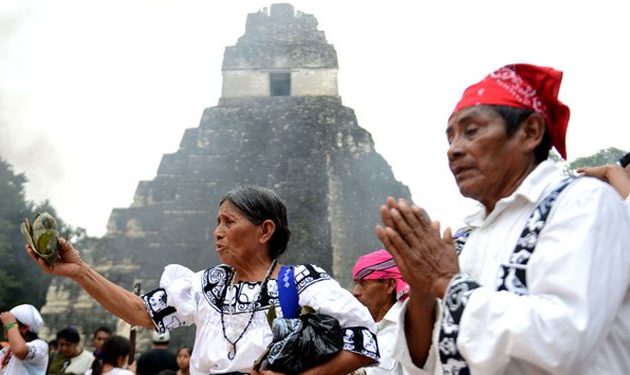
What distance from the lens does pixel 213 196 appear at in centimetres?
1694

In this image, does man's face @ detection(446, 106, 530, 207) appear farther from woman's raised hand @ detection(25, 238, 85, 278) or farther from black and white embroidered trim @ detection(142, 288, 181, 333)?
woman's raised hand @ detection(25, 238, 85, 278)

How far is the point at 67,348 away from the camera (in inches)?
298

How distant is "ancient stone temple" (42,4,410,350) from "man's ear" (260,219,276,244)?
12.5 metres

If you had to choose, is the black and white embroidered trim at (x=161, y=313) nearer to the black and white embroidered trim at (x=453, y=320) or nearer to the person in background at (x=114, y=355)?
the black and white embroidered trim at (x=453, y=320)

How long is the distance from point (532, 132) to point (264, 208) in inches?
57.6

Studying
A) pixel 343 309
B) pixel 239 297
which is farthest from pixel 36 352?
pixel 343 309

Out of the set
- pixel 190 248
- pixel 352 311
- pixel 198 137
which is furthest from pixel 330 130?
pixel 352 311

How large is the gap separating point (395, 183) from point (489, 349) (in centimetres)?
A: 1637

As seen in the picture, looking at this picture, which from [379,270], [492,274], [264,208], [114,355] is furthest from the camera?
[114,355]

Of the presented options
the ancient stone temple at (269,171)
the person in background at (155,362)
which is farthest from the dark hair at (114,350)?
the ancient stone temple at (269,171)

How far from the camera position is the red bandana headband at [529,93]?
2016 mm

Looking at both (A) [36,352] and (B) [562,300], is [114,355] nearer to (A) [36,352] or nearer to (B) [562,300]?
(A) [36,352]

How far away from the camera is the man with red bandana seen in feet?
5.29

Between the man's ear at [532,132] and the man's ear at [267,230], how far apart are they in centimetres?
145
